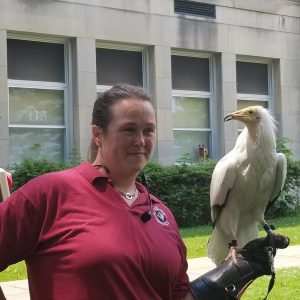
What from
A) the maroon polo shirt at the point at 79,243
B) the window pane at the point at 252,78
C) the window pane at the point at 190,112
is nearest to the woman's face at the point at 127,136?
the maroon polo shirt at the point at 79,243

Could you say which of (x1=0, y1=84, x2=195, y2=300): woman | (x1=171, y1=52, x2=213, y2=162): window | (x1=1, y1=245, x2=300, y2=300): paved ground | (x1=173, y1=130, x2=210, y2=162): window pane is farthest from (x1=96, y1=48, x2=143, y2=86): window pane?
(x1=0, y1=84, x2=195, y2=300): woman

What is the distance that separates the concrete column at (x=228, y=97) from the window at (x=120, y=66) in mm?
2321

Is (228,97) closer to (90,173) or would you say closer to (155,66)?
(155,66)

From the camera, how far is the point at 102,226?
2482 mm

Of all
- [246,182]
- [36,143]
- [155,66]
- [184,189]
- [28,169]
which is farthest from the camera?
[155,66]

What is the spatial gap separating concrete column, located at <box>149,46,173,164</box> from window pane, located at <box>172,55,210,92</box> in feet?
2.21

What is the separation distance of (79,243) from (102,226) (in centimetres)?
12

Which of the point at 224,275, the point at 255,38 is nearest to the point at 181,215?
the point at 255,38

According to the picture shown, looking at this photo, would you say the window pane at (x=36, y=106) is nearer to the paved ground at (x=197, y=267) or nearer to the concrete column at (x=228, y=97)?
the concrete column at (x=228, y=97)

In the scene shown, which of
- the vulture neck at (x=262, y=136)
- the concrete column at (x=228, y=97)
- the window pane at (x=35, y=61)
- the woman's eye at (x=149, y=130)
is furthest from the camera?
the concrete column at (x=228, y=97)

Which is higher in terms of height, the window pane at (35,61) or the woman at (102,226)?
the window pane at (35,61)

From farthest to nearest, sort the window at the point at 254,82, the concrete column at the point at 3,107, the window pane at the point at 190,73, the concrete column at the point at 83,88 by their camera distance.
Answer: the window at the point at 254,82 < the window pane at the point at 190,73 < the concrete column at the point at 83,88 < the concrete column at the point at 3,107

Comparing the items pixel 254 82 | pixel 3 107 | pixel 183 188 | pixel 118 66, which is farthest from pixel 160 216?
pixel 254 82

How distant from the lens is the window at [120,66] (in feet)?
51.7
